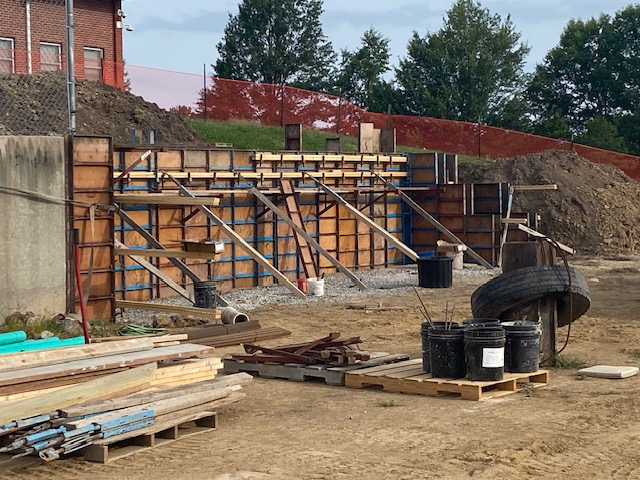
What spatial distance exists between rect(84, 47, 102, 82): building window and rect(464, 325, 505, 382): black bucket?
93.8 ft

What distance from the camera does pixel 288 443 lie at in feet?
34.6

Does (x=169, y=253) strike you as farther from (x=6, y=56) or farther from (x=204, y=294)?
(x=6, y=56)

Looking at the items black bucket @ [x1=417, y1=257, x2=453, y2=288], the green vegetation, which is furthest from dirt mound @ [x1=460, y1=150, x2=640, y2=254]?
black bucket @ [x1=417, y1=257, x2=453, y2=288]

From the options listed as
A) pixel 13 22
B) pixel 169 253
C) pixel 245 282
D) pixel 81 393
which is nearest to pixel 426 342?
pixel 81 393

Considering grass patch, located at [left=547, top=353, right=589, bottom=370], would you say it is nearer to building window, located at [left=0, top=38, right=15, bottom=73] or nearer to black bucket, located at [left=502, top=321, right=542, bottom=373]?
black bucket, located at [left=502, top=321, right=542, bottom=373]

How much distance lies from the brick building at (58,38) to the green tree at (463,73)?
90.7 feet

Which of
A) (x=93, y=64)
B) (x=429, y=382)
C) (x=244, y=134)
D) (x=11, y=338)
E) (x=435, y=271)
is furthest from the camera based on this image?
(x=244, y=134)

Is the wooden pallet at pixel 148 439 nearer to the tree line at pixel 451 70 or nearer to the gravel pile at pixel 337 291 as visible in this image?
the gravel pile at pixel 337 291

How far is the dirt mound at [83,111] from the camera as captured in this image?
3212 centimetres

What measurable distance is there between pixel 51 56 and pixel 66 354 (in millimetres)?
29101

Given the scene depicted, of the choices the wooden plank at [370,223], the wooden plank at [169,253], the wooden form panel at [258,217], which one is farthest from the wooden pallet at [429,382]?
the wooden plank at [370,223]

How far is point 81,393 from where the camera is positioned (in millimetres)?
10273

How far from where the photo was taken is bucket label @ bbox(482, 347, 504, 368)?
→ 1270cm

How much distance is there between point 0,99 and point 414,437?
24746mm
